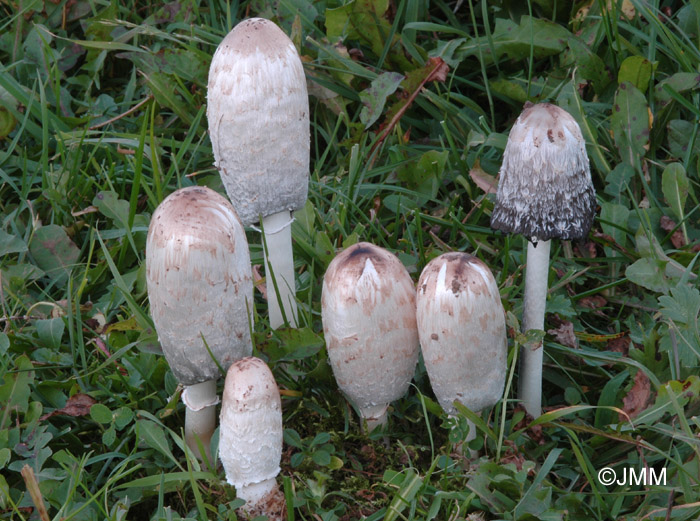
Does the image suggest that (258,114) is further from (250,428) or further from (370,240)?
(370,240)

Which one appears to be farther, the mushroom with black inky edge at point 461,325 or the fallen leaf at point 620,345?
the fallen leaf at point 620,345

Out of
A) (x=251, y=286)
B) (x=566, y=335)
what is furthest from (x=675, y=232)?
(x=251, y=286)

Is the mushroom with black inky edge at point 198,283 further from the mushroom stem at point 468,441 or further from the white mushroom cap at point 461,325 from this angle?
the mushroom stem at point 468,441

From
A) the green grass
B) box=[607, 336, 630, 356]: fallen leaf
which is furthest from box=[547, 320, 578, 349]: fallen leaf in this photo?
box=[607, 336, 630, 356]: fallen leaf

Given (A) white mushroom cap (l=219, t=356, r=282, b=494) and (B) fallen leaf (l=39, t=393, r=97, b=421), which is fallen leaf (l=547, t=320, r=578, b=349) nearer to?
(A) white mushroom cap (l=219, t=356, r=282, b=494)

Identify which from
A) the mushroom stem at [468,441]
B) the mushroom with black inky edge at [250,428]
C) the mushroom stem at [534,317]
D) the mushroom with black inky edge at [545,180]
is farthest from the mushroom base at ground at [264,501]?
the mushroom with black inky edge at [545,180]

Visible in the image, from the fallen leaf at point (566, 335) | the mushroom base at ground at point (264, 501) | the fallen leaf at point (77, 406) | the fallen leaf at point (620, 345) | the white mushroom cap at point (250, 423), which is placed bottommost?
the mushroom base at ground at point (264, 501)
